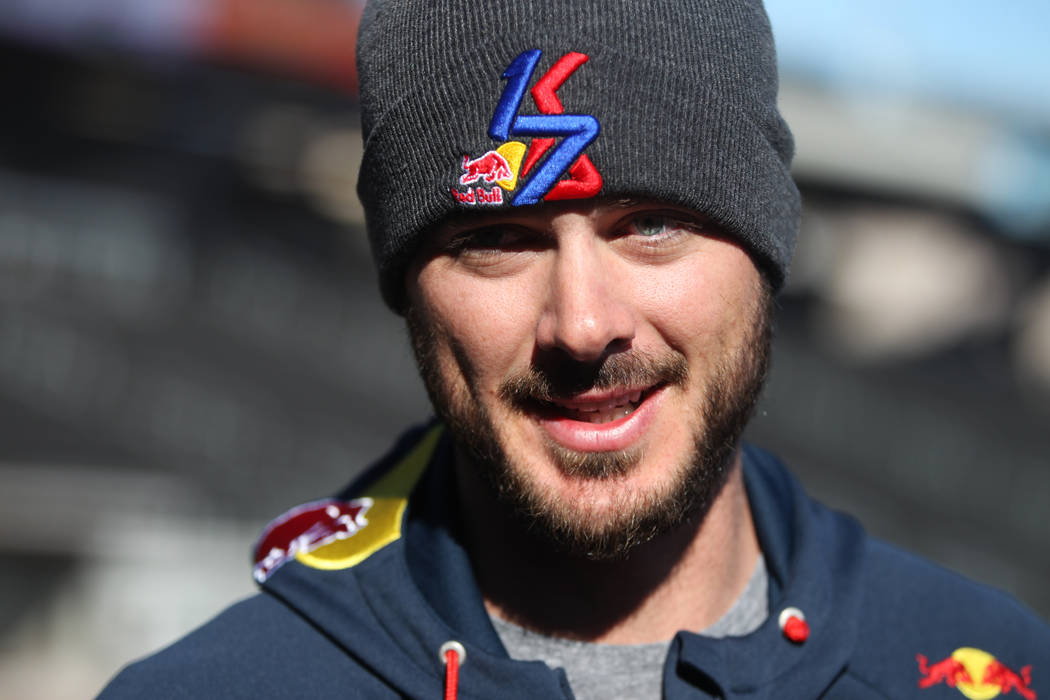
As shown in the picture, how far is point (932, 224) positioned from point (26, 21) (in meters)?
21.7

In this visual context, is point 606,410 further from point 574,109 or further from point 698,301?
point 574,109

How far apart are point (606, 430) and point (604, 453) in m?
0.05

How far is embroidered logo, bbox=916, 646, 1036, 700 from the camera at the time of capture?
238cm

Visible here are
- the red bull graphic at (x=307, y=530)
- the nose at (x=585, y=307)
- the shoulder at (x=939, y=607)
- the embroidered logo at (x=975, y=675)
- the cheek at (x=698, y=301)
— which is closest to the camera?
the nose at (x=585, y=307)

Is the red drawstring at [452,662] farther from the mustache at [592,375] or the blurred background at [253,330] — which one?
the blurred background at [253,330]

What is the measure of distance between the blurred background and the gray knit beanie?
16.4ft

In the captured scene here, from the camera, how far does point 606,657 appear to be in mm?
2348

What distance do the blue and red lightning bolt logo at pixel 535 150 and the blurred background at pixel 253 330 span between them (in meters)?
5.13

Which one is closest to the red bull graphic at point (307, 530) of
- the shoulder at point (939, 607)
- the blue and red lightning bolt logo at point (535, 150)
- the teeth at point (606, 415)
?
the teeth at point (606, 415)

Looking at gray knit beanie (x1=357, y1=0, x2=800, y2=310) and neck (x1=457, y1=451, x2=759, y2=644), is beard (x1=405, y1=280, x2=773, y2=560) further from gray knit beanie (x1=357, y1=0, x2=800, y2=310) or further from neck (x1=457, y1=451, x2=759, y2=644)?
gray knit beanie (x1=357, y1=0, x2=800, y2=310)

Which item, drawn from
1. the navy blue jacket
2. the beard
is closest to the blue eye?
the beard

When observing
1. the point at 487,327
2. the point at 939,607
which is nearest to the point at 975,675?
the point at 939,607

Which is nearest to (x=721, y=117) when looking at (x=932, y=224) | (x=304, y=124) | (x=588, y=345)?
(x=588, y=345)

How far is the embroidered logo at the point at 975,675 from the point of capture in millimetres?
2385
